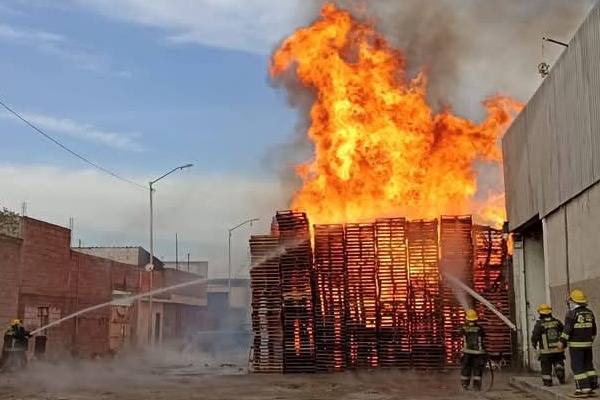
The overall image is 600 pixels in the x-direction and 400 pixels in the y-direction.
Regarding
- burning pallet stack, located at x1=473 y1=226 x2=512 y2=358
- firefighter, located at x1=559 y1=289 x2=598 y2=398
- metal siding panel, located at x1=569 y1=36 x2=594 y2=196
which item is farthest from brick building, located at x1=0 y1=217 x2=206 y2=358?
firefighter, located at x1=559 y1=289 x2=598 y2=398

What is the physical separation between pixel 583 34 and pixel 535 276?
10653 millimetres

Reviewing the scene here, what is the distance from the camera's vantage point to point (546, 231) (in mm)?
19625

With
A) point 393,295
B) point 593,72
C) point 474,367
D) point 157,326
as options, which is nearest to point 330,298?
point 393,295

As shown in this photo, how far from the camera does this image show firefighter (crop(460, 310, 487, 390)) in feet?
53.0

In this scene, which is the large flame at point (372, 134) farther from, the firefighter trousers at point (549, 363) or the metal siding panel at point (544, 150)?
the firefighter trousers at point (549, 363)

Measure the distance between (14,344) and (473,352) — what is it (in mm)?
14109

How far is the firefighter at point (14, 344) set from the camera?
22.0m

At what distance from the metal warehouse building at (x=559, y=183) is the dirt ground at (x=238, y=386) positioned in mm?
3102

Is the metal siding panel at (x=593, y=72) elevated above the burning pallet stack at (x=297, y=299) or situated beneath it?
elevated above

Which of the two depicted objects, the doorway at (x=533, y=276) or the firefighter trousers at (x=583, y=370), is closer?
the firefighter trousers at (x=583, y=370)

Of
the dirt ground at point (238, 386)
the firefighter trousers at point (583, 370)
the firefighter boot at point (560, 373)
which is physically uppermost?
the firefighter trousers at point (583, 370)

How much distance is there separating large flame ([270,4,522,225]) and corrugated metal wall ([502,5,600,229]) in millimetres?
2234

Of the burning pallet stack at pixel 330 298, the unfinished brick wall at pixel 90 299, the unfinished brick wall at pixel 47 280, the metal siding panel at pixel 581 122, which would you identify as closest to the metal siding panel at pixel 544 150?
the metal siding panel at pixel 581 122

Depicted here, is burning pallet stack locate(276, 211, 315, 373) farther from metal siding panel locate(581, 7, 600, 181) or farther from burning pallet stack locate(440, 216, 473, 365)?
metal siding panel locate(581, 7, 600, 181)
